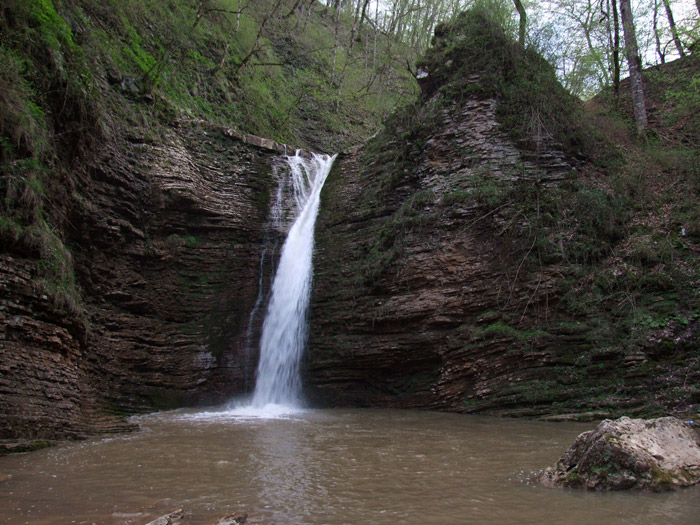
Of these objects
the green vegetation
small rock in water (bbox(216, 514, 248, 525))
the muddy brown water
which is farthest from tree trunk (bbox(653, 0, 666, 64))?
small rock in water (bbox(216, 514, 248, 525))

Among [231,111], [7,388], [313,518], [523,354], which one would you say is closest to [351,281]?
[523,354]

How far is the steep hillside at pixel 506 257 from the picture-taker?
798cm

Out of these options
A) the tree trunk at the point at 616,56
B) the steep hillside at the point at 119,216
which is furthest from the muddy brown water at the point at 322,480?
the tree trunk at the point at 616,56

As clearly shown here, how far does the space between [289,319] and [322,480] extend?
7.78 meters

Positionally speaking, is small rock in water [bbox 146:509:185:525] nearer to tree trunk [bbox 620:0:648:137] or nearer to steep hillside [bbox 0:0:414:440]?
steep hillside [bbox 0:0:414:440]

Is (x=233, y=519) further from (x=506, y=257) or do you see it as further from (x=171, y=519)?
(x=506, y=257)

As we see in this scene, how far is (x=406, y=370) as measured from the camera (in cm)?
1009

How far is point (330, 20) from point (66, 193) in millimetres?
30927

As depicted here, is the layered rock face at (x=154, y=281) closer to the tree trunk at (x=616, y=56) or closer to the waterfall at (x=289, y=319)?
the waterfall at (x=289, y=319)

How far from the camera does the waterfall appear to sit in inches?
429

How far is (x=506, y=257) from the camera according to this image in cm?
994

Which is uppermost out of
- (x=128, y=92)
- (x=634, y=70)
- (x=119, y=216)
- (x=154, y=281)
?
(x=634, y=70)

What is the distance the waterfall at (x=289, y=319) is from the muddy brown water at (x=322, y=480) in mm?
3850

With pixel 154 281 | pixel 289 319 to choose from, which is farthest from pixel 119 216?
pixel 289 319
